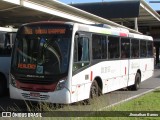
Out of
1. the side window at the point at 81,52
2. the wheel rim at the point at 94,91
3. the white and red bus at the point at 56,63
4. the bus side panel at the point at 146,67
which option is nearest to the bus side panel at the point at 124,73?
the white and red bus at the point at 56,63

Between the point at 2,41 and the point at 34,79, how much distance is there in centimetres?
472

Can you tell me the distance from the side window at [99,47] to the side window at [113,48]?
0.50 meters

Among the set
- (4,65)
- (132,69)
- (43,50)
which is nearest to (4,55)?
(4,65)

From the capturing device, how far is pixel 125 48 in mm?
16766

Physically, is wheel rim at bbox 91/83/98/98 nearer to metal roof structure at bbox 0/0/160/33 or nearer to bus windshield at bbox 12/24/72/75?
bus windshield at bbox 12/24/72/75

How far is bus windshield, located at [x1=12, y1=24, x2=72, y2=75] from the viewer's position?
11.4 metres

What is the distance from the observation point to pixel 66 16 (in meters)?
Answer: 31.3

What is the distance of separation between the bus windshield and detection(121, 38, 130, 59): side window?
16.9ft

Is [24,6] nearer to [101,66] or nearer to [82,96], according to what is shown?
[101,66]

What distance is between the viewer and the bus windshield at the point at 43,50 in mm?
11398

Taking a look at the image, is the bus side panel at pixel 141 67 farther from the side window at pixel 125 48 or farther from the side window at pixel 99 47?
the side window at pixel 99 47

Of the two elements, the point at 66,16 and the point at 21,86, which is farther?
the point at 66,16

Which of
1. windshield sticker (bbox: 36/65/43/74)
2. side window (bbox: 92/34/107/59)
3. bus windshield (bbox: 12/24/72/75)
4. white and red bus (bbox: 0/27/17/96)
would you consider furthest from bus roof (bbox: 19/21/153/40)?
white and red bus (bbox: 0/27/17/96)

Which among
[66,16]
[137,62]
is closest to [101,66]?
[137,62]
